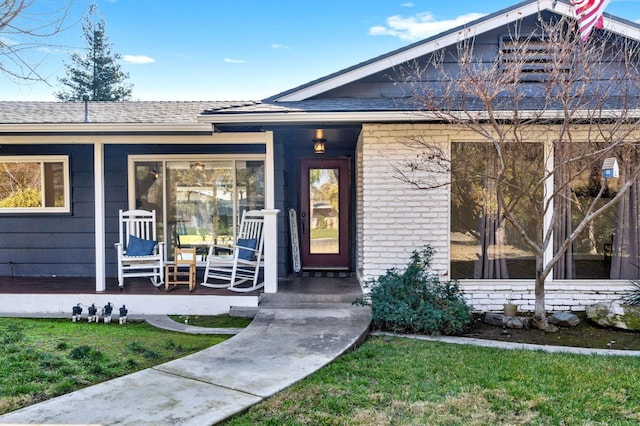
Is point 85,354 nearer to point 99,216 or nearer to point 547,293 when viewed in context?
point 99,216

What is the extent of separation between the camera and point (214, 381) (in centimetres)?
330

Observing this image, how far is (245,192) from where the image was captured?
7.26 m

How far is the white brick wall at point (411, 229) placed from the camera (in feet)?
Result: 18.2

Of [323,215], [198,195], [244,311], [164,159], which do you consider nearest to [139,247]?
[198,195]

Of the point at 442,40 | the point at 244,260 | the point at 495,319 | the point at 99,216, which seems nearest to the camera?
the point at 495,319

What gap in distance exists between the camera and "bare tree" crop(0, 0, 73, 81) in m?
3.81

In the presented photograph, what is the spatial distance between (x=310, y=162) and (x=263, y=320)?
11.8ft

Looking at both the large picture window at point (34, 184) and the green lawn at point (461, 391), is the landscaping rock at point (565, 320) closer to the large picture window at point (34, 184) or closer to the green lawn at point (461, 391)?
the green lawn at point (461, 391)

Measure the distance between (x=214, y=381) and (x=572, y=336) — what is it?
3.65 meters

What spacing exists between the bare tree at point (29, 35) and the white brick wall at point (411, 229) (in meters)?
3.32

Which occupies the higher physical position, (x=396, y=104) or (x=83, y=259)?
(x=396, y=104)

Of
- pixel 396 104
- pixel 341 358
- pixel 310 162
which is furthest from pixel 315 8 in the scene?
pixel 341 358

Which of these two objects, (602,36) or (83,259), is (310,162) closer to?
(83,259)

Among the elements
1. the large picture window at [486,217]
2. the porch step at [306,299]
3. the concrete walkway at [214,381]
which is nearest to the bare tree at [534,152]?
the large picture window at [486,217]
